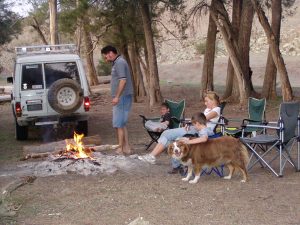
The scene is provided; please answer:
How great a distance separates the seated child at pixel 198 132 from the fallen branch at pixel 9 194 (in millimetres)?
1910

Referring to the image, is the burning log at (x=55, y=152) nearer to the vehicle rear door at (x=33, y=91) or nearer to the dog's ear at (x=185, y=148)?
the vehicle rear door at (x=33, y=91)

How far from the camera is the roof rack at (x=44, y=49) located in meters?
11.8

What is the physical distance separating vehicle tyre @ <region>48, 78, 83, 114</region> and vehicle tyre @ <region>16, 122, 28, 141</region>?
1703mm

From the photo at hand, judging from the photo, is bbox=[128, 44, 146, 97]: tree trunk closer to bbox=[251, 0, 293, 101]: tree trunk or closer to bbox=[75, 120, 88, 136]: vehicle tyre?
bbox=[251, 0, 293, 101]: tree trunk

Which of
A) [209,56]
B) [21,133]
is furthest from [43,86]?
[209,56]

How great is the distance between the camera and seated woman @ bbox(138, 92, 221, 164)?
7.79 m

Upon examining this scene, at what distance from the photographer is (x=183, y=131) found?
780 cm

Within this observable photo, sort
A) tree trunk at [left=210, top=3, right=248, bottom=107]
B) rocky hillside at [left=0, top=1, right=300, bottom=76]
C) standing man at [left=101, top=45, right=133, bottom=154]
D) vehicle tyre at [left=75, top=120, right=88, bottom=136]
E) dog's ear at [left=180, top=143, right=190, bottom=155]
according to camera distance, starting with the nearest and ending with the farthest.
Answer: dog's ear at [left=180, top=143, right=190, bottom=155]
standing man at [left=101, top=45, right=133, bottom=154]
vehicle tyre at [left=75, top=120, right=88, bottom=136]
tree trunk at [left=210, top=3, right=248, bottom=107]
rocky hillside at [left=0, top=1, right=300, bottom=76]

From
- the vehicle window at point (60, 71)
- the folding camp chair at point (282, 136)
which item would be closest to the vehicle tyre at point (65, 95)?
the vehicle window at point (60, 71)

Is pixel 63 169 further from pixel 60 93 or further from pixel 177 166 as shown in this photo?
pixel 60 93

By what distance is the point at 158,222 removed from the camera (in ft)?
17.7

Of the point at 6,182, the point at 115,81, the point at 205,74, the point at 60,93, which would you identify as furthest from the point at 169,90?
the point at 6,182

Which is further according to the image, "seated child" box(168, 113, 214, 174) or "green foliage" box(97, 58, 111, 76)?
"green foliage" box(97, 58, 111, 76)

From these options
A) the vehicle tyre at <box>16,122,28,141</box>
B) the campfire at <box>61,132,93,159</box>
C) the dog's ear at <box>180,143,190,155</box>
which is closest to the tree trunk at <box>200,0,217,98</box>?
the vehicle tyre at <box>16,122,28,141</box>
